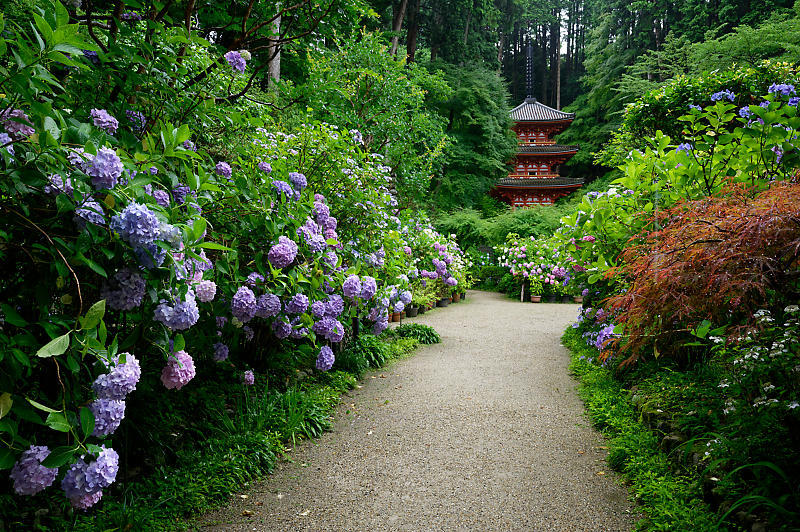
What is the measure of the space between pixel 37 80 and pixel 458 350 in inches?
185

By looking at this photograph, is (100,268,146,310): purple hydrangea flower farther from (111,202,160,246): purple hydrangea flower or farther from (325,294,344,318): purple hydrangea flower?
(325,294,344,318): purple hydrangea flower

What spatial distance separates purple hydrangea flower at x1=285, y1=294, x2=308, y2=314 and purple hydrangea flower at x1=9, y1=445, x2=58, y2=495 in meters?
1.41

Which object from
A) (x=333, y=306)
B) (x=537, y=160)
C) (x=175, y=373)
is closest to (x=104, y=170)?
(x=175, y=373)

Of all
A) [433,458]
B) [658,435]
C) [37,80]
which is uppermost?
[37,80]

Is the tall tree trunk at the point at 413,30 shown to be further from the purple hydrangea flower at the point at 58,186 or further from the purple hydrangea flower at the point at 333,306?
the purple hydrangea flower at the point at 58,186

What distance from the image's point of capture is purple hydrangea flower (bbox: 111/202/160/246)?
1.28 metres

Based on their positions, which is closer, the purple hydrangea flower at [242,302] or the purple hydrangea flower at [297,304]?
the purple hydrangea flower at [242,302]

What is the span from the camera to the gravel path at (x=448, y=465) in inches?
84.3

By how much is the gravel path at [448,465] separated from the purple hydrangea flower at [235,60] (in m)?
2.16

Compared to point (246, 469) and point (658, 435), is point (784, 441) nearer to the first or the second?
point (658, 435)

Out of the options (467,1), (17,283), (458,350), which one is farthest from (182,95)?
(467,1)

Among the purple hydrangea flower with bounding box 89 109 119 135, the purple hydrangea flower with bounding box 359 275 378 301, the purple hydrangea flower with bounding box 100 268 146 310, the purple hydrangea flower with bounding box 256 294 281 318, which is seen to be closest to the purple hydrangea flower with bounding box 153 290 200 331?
A: the purple hydrangea flower with bounding box 100 268 146 310

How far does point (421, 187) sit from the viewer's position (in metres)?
9.27

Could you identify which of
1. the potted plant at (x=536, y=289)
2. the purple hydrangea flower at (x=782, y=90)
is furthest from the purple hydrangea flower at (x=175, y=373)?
the potted plant at (x=536, y=289)
